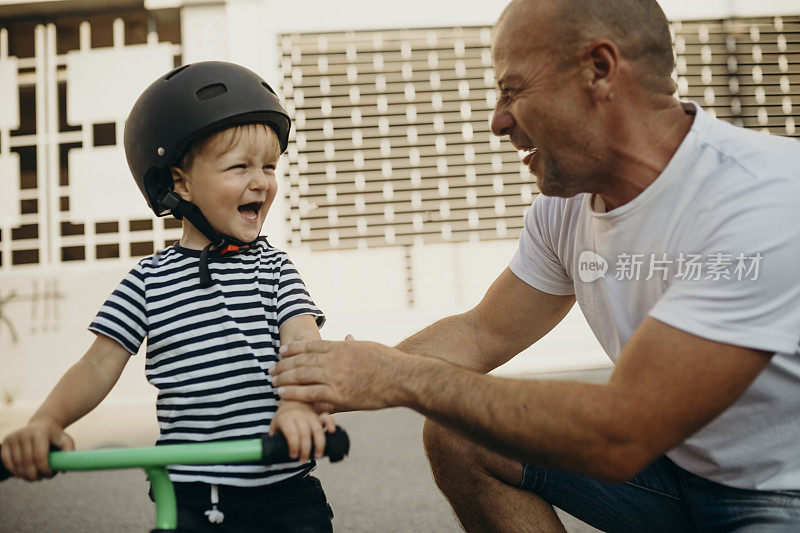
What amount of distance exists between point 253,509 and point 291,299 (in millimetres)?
503

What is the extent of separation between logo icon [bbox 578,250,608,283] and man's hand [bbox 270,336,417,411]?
64 cm

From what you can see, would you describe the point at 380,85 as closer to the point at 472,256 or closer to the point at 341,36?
Answer: the point at 341,36

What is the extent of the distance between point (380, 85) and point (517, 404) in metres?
6.97

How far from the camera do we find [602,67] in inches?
69.2

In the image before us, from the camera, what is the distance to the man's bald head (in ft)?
5.77

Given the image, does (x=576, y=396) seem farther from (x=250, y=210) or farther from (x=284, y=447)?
(x=250, y=210)

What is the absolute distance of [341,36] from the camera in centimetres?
788

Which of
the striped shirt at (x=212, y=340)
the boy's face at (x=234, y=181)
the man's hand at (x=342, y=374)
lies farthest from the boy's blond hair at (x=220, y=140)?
the man's hand at (x=342, y=374)

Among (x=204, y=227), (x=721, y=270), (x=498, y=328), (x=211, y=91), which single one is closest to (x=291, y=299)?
(x=204, y=227)

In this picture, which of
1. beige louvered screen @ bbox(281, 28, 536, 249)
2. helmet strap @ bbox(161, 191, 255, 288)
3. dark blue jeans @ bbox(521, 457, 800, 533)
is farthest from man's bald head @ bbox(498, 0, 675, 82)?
beige louvered screen @ bbox(281, 28, 536, 249)

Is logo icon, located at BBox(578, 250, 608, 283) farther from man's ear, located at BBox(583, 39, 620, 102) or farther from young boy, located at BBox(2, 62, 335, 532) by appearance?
young boy, located at BBox(2, 62, 335, 532)

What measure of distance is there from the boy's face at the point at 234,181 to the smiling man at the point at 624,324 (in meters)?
0.41

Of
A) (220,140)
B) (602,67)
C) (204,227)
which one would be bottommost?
(204,227)

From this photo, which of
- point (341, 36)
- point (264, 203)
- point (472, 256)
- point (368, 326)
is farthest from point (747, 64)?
point (264, 203)
